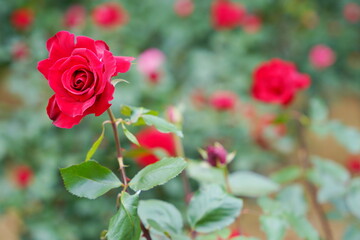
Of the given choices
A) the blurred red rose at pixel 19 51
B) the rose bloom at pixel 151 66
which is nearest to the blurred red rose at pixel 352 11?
the rose bloom at pixel 151 66

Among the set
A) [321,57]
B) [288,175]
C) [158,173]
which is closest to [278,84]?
[288,175]

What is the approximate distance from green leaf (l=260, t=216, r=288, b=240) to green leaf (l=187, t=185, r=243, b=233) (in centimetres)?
9

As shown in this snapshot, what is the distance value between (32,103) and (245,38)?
39.5 inches

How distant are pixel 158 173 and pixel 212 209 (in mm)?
120

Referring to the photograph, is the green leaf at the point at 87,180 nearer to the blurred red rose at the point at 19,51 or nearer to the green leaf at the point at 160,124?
the green leaf at the point at 160,124

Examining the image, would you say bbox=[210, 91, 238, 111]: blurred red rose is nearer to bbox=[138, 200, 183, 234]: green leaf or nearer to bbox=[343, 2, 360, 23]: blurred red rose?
bbox=[138, 200, 183, 234]: green leaf

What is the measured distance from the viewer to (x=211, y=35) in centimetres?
221

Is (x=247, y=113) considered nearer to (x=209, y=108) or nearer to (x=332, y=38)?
(x=209, y=108)

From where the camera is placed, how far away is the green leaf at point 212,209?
1.78 ft

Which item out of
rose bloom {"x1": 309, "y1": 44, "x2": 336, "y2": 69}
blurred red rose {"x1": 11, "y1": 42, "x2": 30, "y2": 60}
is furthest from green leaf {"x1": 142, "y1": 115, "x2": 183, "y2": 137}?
rose bloom {"x1": 309, "y1": 44, "x2": 336, "y2": 69}

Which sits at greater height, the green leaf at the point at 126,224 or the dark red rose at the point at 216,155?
the green leaf at the point at 126,224

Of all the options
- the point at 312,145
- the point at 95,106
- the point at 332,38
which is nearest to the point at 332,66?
the point at 332,38

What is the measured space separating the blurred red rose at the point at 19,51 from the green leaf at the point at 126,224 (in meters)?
1.39

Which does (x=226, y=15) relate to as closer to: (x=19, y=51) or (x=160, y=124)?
(x=19, y=51)
